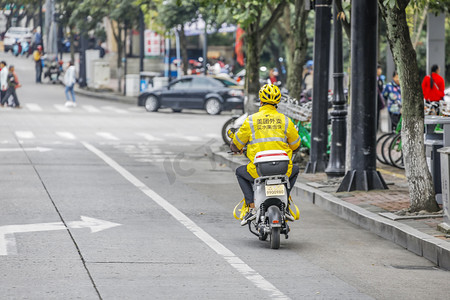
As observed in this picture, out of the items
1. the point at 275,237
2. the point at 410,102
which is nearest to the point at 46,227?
the point at 275,237

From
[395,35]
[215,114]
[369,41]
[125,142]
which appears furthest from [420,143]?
[215,114]

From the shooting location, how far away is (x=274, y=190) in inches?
373

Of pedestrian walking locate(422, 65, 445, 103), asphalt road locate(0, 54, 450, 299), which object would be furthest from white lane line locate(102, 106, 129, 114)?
pedestrian walking locate(422, 65, 445, 103)

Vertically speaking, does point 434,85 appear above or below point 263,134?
above

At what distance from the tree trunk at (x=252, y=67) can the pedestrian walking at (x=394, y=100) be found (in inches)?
116

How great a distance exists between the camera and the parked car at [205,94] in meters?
36.6

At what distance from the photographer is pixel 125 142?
23.9 m

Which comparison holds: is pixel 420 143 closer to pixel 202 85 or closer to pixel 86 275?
pixel 86 275

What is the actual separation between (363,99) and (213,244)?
4690mm

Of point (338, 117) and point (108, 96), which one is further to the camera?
point (108, 96)

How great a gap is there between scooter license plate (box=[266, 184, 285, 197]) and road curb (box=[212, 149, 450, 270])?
1.48 metres

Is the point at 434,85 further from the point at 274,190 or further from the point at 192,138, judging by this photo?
the point at 274,190

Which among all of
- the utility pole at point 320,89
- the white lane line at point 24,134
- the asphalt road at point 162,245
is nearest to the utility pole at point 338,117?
the utility pole at point 320,89

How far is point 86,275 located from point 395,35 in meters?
5.46
